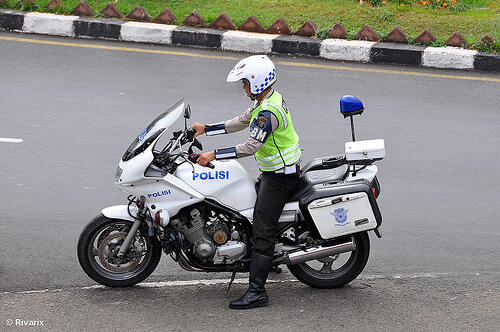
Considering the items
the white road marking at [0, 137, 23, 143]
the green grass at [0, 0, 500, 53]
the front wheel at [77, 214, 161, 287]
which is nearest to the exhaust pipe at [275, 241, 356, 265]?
the front wheel at [77, 214, 161, 287]

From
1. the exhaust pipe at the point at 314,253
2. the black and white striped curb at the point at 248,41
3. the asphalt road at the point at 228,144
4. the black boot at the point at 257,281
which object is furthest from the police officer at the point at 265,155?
the black and white striped curb at the point at 248,41

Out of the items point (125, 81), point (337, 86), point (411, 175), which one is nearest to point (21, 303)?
point (411, 175)

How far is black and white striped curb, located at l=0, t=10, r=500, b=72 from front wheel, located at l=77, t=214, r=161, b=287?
18.2 ft

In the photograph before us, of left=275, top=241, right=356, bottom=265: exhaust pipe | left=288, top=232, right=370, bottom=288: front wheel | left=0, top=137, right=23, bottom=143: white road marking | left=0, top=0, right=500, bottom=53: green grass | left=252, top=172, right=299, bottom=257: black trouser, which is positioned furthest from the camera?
left=0, top=0, right=500, bottom=53: green grass

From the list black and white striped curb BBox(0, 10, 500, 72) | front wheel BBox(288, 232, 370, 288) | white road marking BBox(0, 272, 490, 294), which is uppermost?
black and white striped curb BBox(0, 10, 500, 72)

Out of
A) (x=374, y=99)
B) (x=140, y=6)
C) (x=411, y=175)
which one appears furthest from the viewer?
(x=140, y=6)

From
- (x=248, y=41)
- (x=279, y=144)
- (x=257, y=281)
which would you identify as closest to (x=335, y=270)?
(x=257, y=281)

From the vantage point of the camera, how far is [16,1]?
1120 centimetres

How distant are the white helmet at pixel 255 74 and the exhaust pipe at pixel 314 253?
40.0 inches

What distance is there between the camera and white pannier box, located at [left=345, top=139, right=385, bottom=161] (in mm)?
5113

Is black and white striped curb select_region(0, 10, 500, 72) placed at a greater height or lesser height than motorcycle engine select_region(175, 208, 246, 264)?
greater

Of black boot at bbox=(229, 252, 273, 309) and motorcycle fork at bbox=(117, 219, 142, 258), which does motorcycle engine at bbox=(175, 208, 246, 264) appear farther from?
motorcycle fork at bbox=(117, 219, 142, 258)

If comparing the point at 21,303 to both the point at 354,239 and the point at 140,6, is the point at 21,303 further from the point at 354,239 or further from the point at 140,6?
the point at 140,6

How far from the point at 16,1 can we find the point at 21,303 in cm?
698
